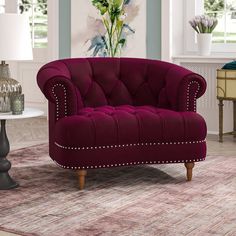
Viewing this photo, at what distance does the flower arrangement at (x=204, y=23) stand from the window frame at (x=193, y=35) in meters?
0.28

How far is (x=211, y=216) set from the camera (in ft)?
10.8

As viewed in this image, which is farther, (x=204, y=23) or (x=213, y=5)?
(x=213, y=5)

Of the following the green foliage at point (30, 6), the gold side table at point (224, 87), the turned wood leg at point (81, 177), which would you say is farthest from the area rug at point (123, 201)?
the green foliage at point (30, 6)

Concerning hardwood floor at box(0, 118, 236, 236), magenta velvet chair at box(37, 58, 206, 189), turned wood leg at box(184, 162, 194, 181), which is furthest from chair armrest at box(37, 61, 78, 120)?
hardwood floor at box(0, 118, 236, 236)

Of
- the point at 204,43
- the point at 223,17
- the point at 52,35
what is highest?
the point at 223,17

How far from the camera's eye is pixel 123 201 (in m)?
3.62

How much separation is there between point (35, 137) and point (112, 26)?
155 centimetres

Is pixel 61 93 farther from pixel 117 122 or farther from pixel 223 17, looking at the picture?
pixel 223 17

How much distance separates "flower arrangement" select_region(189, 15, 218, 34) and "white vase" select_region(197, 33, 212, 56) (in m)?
0.04

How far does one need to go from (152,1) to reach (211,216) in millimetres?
3599

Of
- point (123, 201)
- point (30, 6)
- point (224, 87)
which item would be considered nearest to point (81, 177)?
point (123, 201)

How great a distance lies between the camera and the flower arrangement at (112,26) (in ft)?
21.4

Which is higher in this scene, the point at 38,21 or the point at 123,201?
the point at 38,21

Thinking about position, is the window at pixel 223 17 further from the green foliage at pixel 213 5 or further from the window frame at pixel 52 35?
the window frame at pixel 52 35
